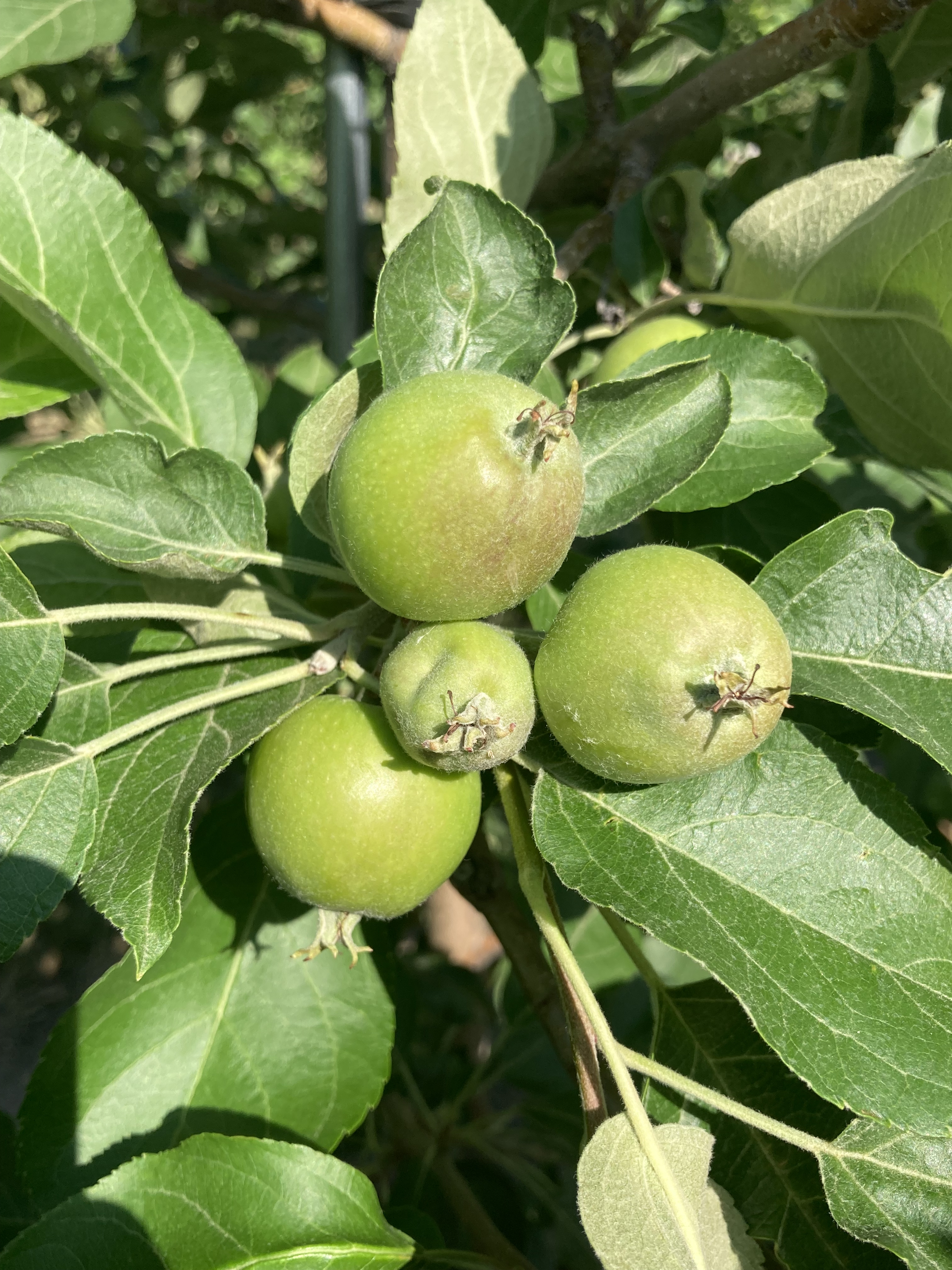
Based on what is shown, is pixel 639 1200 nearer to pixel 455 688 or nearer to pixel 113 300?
pixel 455 688

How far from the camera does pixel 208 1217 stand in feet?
3.87

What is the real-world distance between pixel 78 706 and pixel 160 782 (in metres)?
0.16

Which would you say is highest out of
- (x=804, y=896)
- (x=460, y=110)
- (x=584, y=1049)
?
(x=460, y=110)

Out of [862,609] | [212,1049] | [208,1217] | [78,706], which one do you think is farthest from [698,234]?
[208,1217]

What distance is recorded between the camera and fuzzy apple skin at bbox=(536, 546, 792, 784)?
36.4 inches

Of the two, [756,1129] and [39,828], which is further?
[756,1129]

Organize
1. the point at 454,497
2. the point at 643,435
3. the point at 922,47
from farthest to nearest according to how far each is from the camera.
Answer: the point at 922,47 → the point at 643,435 → the point at 454,497

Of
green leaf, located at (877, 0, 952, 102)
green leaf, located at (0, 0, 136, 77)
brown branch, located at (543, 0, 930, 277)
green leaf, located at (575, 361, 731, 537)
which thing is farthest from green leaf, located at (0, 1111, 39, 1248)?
green leaf, located at (877, 0, 952, 102)

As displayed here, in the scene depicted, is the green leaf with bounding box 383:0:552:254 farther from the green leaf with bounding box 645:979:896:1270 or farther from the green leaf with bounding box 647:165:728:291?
the green leaf with bounding box 645:979:896:1270

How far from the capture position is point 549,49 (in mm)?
2582

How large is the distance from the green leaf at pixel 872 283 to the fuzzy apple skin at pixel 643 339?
0.09 metres

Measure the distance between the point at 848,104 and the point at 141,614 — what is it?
4.61 feet

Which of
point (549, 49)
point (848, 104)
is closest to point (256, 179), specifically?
point (549, 49)

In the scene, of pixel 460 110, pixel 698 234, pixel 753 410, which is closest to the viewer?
pixel 753 410
